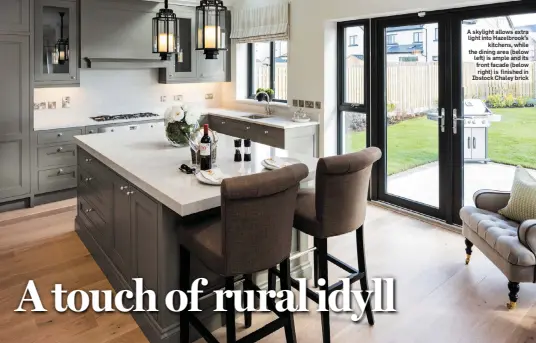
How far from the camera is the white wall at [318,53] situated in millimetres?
4988

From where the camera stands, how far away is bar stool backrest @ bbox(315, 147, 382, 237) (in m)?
2.18

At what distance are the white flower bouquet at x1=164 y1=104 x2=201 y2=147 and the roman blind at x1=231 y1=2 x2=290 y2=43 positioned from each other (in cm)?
288

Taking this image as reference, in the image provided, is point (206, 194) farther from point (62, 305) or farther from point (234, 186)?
point (62, 305)

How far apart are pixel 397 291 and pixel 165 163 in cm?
184

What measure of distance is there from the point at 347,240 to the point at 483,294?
1.26 meters

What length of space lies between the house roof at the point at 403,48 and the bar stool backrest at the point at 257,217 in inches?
121

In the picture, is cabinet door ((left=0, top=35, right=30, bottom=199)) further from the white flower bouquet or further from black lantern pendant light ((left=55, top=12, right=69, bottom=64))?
the white flower bouquet

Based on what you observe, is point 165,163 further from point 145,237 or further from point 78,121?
point 78,121

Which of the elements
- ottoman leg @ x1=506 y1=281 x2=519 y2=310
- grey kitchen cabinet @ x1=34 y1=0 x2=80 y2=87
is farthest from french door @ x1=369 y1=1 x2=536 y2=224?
grey kitchen cabinet @ x1=34 y1=0 x2=80 y2=87

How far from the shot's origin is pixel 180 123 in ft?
10.6

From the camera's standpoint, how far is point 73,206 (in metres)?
5.00

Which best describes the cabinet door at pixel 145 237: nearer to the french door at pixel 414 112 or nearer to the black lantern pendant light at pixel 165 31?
the black lantern pendant light at pixel 165 31

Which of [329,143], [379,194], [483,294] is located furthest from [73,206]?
[483,294]

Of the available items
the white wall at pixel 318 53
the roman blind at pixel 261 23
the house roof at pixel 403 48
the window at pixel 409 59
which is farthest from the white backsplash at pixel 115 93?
the window at pixel 409 59
